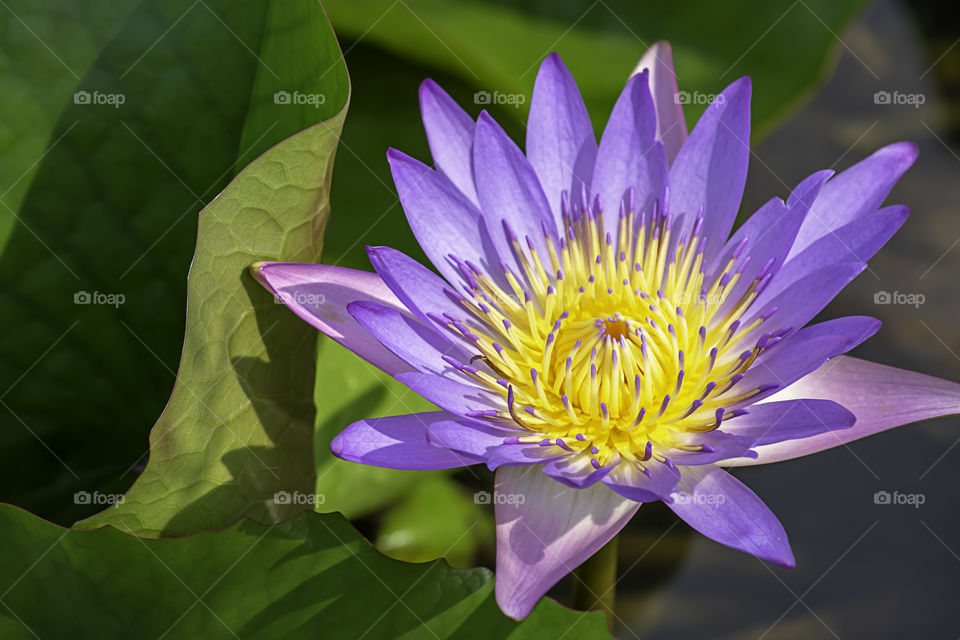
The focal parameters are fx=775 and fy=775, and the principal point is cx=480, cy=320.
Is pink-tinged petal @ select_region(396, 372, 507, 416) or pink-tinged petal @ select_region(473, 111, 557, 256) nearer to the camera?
pink-tinged petal @ select_region(396, 372, 507, 416)

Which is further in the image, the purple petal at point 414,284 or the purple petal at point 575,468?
the purple petal at point 414,284

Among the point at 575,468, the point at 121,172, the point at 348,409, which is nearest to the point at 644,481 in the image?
the point at 575,468

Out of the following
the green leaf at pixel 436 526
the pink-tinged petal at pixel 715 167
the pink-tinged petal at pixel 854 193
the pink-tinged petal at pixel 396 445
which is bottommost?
the green leaf at pixel 436 526

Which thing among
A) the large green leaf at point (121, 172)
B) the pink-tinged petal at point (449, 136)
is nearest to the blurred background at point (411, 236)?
the large green leaf at point (121, 172)

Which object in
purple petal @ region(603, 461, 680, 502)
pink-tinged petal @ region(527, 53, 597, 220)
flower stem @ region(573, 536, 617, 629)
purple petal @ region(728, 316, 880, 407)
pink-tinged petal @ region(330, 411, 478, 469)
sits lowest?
flower stem @ region(573, 536, 617, 629)

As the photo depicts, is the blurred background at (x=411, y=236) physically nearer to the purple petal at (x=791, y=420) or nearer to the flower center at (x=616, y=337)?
the flower center at (x=616, y=337)

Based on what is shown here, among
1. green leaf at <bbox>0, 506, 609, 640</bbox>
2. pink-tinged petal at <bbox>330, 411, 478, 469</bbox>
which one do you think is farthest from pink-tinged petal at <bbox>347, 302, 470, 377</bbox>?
green leaf at <bbox>0, 506, 609, 640</bbox>

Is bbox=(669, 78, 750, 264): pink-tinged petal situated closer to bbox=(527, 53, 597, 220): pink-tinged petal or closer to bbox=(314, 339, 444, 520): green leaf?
bbox=(527, 53, 597, 220): pink-tinged petal

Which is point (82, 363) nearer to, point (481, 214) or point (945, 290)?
point (481, 214)
